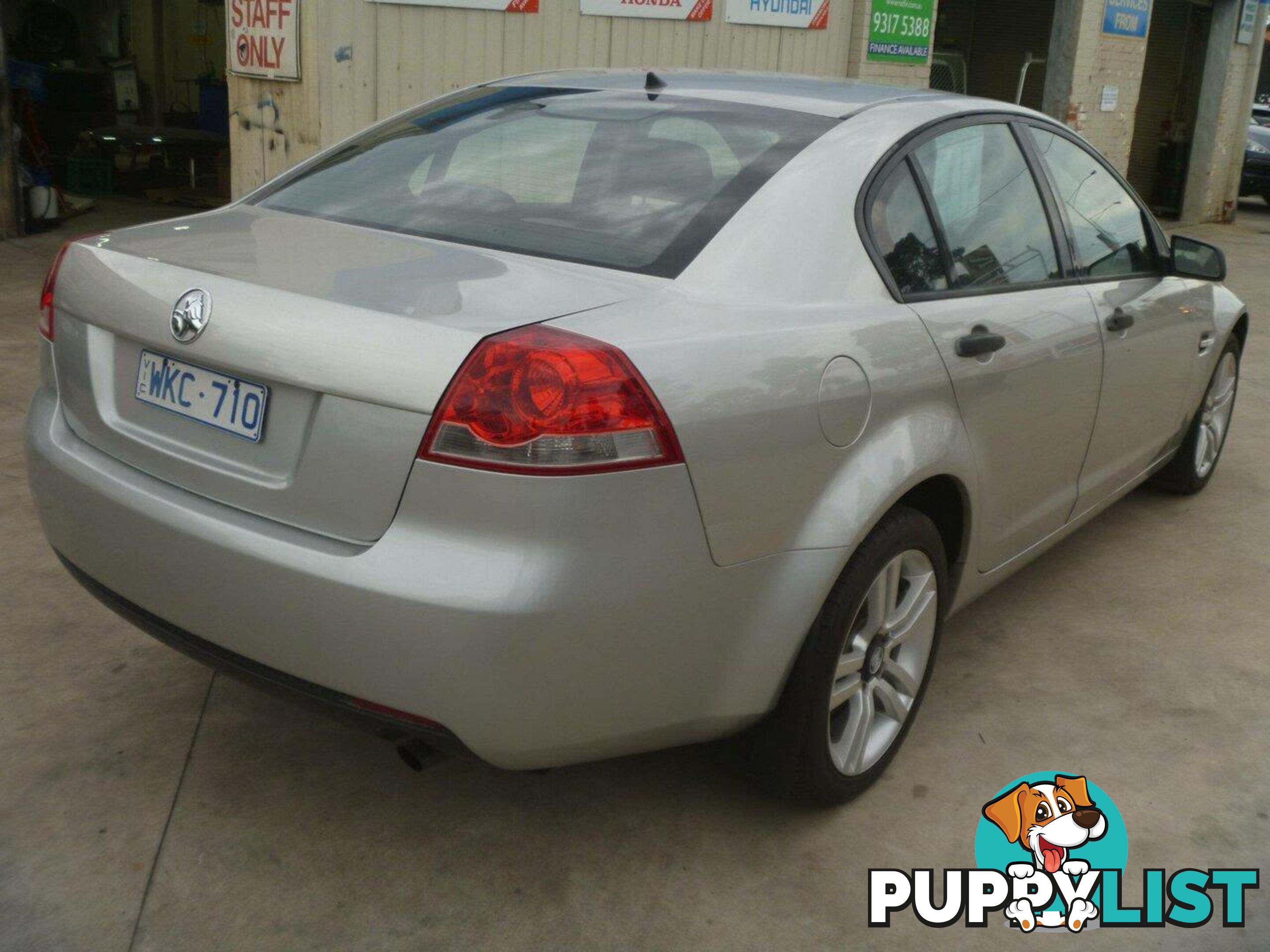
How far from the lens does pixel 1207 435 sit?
5039mm

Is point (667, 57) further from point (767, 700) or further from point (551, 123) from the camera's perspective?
point (767, 700)

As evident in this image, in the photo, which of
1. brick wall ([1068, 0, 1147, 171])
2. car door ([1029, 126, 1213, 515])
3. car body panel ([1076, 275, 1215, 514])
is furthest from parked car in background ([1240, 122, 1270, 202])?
car door ([1029, 126, 1213, 515])

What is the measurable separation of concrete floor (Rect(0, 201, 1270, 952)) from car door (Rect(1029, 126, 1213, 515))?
22.7 inches

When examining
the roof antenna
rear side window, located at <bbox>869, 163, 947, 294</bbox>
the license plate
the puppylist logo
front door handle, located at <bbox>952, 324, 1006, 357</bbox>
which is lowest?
the puppylist logo

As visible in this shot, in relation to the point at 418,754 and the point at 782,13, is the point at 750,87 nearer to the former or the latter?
the point at 418,754

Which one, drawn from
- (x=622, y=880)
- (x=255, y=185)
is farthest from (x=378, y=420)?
(x=255, y=185)

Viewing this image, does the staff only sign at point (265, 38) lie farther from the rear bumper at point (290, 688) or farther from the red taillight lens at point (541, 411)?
the red taillight lens at point (541, 411)

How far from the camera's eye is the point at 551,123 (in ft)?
10.0

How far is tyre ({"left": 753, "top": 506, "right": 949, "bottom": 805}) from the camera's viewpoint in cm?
251

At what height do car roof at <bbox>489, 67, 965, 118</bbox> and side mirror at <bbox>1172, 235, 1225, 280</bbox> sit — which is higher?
car roof at <bbox>489, 67, 965, 118</bbox>

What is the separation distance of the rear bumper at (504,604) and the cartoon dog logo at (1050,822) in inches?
29.2

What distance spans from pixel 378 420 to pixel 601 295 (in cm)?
46

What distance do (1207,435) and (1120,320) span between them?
1720 mm

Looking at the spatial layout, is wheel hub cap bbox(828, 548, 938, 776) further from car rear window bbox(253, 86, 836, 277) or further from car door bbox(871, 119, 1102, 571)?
car rear window bbox(253, 86, 836, 277)
